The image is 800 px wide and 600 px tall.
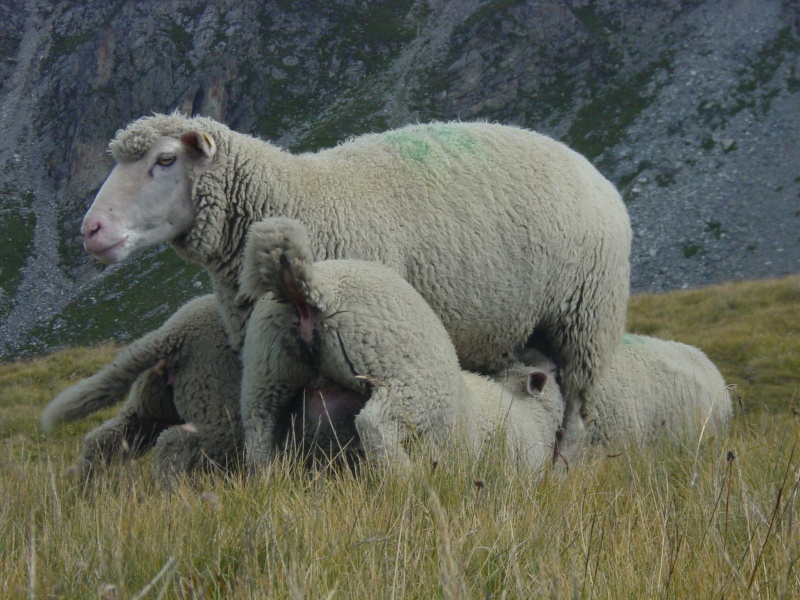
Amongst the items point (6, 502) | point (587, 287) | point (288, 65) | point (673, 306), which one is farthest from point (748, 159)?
point (6, 502)

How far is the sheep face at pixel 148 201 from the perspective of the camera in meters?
5.02

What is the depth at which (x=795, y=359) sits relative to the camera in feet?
36.4

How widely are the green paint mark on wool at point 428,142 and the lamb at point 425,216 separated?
0.01m

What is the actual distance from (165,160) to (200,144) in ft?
0.75

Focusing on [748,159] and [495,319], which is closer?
[495,319]

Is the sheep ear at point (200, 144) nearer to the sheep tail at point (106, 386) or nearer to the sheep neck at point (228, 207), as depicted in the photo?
the sheep neck at point (228, 207)

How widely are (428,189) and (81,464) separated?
271 cm

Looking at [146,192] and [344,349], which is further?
[146,192]

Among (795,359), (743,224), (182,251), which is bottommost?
(743,224)

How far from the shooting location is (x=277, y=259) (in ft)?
12.3

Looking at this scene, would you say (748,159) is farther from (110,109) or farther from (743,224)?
(110,109)

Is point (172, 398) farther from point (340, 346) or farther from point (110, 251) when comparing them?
point (340, 346)

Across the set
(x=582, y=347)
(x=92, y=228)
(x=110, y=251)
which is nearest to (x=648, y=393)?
(x=582, y=347)

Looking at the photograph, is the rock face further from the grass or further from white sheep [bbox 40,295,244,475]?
the grass
